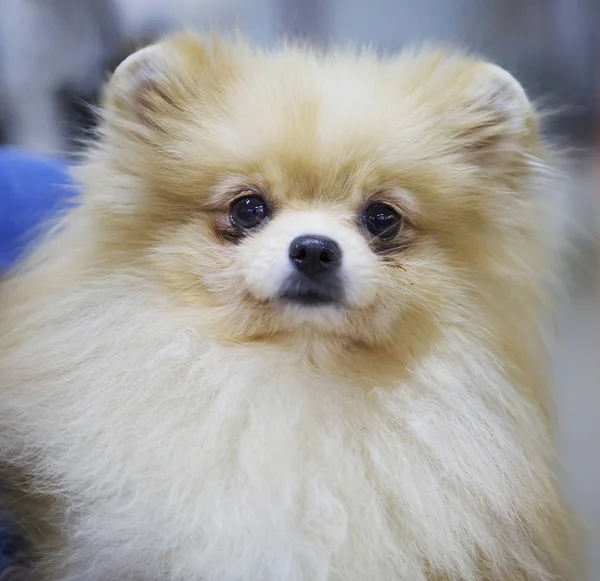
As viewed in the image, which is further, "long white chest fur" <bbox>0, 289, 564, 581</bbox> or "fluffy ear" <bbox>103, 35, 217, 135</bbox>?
"fluffy ear" <bbox>103, 35, 217, 135</bbox>

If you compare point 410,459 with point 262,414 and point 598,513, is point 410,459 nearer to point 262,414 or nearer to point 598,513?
point 262,414

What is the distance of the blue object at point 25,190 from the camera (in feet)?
3.77

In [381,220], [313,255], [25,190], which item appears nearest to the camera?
[313,255]

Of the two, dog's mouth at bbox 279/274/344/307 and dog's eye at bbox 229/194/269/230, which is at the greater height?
dog's eye at bbox 229/194/269/230

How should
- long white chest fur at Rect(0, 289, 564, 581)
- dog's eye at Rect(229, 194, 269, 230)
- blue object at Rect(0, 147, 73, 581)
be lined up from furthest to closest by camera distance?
blue object at Rect(0, 147, 73, 581) → dog's eye at Rect(229, 194, 269, 230) → long white chest fur at Rect(0, 289, 564, 581)

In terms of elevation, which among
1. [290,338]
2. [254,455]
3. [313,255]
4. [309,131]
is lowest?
[254,455]

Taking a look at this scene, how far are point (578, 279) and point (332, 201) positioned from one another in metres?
0.48

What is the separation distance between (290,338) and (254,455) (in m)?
0.16

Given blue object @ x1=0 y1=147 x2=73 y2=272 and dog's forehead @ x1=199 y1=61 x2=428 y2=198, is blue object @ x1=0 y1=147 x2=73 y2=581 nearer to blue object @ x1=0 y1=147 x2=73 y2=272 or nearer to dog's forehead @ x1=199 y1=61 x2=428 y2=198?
blue object @ x1=0 y1=147 x2=73 y2=272

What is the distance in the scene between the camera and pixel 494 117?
3.30 ft

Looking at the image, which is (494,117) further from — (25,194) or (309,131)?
(25,194)

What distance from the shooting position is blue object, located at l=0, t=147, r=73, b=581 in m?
1.14

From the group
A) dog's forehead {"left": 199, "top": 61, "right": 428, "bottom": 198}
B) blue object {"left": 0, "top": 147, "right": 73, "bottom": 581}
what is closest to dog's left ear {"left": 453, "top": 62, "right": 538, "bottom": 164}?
dog's forehead {"left": 199, "top": 61, "right": 428, "bottom": 198}

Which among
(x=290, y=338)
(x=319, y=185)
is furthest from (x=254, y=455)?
(x=319, y=185)
